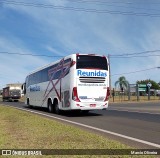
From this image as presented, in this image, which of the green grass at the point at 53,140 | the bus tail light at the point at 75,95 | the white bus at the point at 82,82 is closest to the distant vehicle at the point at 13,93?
the white bus at the point at 82,82

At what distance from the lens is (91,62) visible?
67.1 feet

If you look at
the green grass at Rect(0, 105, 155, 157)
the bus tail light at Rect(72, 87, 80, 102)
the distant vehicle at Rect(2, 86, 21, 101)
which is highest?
the distant vehicle at Rect(2, 86, 21, 101)

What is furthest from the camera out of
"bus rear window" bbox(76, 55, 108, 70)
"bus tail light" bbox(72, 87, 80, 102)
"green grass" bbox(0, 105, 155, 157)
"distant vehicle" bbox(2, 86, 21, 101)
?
"distant vehicle" bbox(2, 86, 21, 101)

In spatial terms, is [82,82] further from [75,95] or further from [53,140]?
[53,140]

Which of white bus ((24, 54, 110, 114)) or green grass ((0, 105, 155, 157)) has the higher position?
white bus ((24, 54, 110, 114))

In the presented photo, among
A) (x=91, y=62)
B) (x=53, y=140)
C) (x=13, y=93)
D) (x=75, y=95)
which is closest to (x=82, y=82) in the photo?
(x=75, y=95)

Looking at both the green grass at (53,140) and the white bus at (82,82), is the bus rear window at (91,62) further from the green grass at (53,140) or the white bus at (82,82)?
the green grass at (53,140)

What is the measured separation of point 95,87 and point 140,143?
10.6 m

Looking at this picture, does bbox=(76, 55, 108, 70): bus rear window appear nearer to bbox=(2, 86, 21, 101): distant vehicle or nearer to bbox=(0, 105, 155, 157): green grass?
bbox=(0, 105, 155, 157): green grass

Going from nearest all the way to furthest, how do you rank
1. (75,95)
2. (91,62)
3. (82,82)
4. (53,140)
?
(53,140), (75,95), (82,82), (91,62)

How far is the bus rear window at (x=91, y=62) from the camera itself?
2008 cm

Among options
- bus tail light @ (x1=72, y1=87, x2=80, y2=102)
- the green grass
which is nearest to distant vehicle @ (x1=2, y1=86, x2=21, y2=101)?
bus tail light @ (x1=72, y1=87, x2=80, y2=102)

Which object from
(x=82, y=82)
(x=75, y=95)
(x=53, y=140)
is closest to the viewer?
(x=53, y=140)

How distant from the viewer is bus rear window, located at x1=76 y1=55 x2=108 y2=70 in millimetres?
20078
